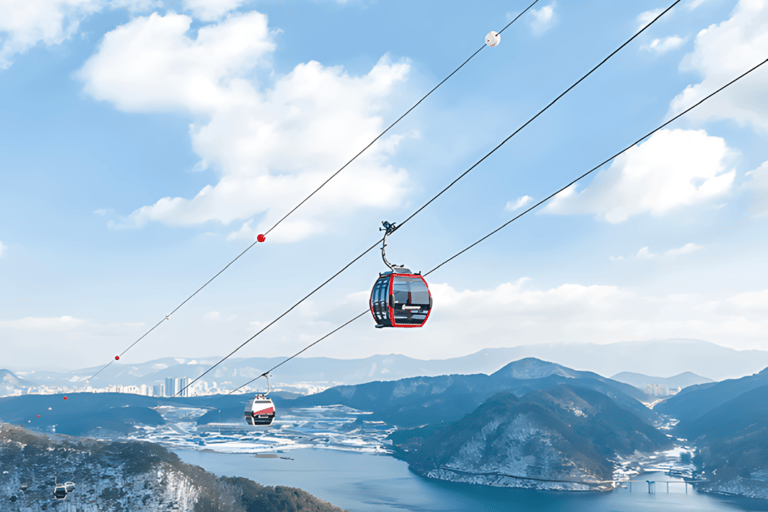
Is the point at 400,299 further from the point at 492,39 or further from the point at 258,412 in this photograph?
the point at 258,412

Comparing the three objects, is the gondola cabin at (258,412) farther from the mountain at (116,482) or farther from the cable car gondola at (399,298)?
the mountain at (116,482)

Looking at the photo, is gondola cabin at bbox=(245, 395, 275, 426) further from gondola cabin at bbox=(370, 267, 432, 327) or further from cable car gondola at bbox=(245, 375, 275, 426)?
gondola cabin at bbox=(370, 267, 432, 327)

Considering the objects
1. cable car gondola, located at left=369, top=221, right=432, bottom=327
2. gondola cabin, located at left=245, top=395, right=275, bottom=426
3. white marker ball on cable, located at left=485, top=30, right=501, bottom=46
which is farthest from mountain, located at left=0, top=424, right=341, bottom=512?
white marker ball on cable, located at left=485, top=30, right=501, bottom=46

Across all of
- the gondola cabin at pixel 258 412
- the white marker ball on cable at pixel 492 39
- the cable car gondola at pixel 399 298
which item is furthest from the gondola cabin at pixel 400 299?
the gondola cabin at pixel 258 412

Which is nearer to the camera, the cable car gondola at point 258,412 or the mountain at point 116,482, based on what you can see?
the cable car gondola at point 258,412

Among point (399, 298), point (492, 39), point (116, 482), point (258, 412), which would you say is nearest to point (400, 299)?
point (399, 298)

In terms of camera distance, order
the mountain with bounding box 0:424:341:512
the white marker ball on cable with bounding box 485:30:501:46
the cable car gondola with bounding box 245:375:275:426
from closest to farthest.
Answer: the white marker ball on cable with bounding box 485:30:501:46 → the cable car gondola with bounding box 245:375:275:426 → the mountain with bounding box 0:424:341:512
